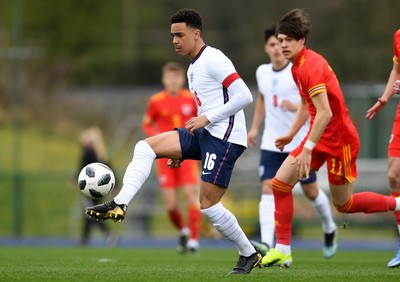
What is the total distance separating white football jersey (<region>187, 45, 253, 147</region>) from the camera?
25.6 feet

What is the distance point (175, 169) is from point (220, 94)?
518 cm

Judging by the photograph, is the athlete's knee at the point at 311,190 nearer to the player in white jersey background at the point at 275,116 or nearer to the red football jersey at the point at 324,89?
the player in white jersey background at the point at 275,116

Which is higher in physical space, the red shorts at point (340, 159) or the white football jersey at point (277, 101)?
the white football jersey at point (277, 101)

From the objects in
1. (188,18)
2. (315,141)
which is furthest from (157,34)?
(315,141)

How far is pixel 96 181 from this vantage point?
25.8ft

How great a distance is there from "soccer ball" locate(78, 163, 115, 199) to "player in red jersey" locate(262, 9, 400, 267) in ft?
5.33

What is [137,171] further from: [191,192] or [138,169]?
[191,192]

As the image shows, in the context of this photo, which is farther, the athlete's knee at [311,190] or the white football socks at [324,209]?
the white football socks at [324,209]

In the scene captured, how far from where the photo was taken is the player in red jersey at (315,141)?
807 centimetres

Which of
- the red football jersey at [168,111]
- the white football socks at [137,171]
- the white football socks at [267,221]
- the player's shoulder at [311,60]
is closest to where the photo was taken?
the white football socks at [137,171]

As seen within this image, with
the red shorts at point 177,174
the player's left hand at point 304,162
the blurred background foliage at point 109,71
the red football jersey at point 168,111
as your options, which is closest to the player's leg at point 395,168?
the player's left hand at point 304,162

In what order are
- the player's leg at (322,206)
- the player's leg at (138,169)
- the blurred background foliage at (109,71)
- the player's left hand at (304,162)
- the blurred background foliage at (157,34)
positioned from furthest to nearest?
the blurred background foliage at (157,34), the blurred background foliage at (109,71), the player's leg at (322,206), the player's left hand at (304,162), the player's leg at (138,169)

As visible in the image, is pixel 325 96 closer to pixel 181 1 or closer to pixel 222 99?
pixel 222 99

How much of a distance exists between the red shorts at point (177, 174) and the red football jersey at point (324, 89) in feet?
14.9
